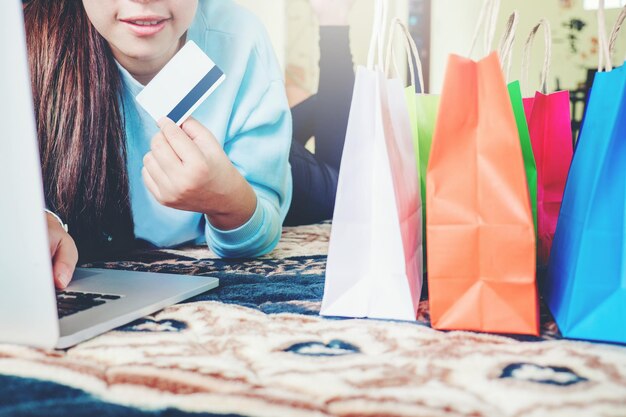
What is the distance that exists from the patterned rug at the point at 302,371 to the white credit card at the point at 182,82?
28 centimetres

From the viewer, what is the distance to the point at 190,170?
2.76ft

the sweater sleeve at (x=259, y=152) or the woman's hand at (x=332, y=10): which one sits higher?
the woman's hand at (x=332, y=10)

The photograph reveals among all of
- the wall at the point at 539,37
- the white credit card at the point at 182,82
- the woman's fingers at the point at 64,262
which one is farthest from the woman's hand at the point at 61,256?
the wall at the point at 539,37

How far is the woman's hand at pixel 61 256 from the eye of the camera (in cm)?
70

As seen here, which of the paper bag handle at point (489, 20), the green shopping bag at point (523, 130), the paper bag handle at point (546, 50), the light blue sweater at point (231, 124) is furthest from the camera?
the light blue sweater at point (231, 124)

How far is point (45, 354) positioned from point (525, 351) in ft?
1.58

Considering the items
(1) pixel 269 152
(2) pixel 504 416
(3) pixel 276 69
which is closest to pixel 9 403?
(2) pixel 504 416

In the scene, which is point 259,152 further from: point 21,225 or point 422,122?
point 21,225

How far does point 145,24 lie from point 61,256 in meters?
0.54

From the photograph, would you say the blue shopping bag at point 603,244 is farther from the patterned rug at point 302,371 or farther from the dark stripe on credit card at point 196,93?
the dark stripe on credit card at point 196,93

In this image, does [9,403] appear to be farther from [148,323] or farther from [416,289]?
[416,289]

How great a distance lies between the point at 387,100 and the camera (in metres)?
0.70

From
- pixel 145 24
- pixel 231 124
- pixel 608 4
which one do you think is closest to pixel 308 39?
pixel 231 124

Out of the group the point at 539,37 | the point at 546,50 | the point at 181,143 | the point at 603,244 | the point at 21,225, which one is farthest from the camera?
the point at 539,37
